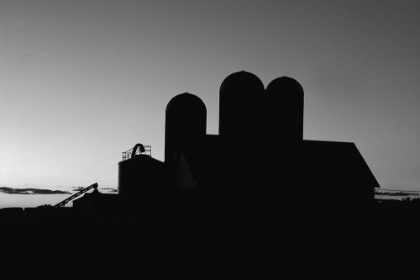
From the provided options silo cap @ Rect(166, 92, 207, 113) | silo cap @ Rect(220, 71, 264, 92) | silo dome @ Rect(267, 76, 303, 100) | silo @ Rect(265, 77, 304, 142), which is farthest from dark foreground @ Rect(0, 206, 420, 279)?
silo cap @ Rect(220, 71, 264, 92)

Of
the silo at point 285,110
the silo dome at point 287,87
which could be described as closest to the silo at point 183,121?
the silo at point 285,110

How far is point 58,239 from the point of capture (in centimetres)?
2281

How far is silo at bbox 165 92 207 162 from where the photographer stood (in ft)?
102

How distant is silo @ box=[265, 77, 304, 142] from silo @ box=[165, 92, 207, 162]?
4.59 meters

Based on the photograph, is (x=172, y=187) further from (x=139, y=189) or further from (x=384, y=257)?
(x=384, y=257)

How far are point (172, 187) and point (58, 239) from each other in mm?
9801

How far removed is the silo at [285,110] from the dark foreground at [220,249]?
21.1 feet

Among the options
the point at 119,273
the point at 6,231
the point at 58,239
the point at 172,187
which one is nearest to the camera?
the point at 119,273

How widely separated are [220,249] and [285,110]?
44.7ft

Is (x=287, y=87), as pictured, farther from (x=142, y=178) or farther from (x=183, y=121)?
(x=142, y=178)

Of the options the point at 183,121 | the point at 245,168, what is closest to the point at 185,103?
the point at 183,121

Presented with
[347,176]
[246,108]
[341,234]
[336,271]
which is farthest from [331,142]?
[336,271]

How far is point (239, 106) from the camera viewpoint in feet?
101

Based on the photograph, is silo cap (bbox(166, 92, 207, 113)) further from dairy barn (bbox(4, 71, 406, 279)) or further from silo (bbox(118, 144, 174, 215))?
silo (bbox(118, 144, 174, 215))
